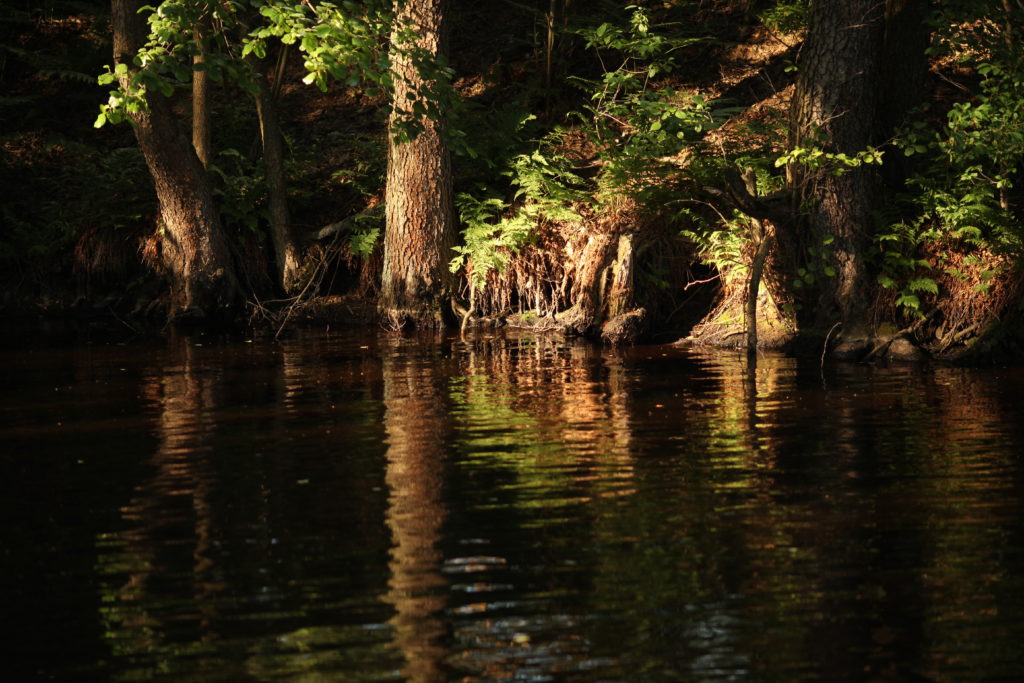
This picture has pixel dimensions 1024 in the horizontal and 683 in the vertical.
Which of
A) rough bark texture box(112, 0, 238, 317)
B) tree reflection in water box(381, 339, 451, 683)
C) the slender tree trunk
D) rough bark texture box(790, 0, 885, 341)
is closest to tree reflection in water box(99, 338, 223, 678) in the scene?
tree reflection in water box(381, 339, 451, 683)

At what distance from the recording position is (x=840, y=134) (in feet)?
49.0

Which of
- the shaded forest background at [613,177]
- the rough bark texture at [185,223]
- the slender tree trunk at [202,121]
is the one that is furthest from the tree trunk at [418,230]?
the slender tree trunk at [202,121]

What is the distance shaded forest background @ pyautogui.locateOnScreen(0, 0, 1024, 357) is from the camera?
46.7 feet

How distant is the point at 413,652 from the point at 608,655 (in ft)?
2.74

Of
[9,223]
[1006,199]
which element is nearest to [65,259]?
[9,223]

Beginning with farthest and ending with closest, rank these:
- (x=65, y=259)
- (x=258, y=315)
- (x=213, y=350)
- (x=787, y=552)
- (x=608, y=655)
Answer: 1. (x=65, y=259)
2. (x=258, y=315)
3. (x=213, y=350)
4. (x=787, y=552)
5. (x=608, y=655)

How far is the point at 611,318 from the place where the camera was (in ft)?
54.9

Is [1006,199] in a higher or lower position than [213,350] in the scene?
higher

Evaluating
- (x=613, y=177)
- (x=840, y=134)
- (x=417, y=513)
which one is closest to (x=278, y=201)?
(x=613, y=177)

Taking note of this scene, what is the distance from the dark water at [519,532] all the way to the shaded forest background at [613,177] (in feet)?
8.13

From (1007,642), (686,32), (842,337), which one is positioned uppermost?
(686,32)

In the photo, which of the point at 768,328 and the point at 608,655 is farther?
the point at 768,328

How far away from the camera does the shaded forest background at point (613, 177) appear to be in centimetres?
1423

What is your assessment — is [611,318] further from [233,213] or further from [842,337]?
[233,213]
